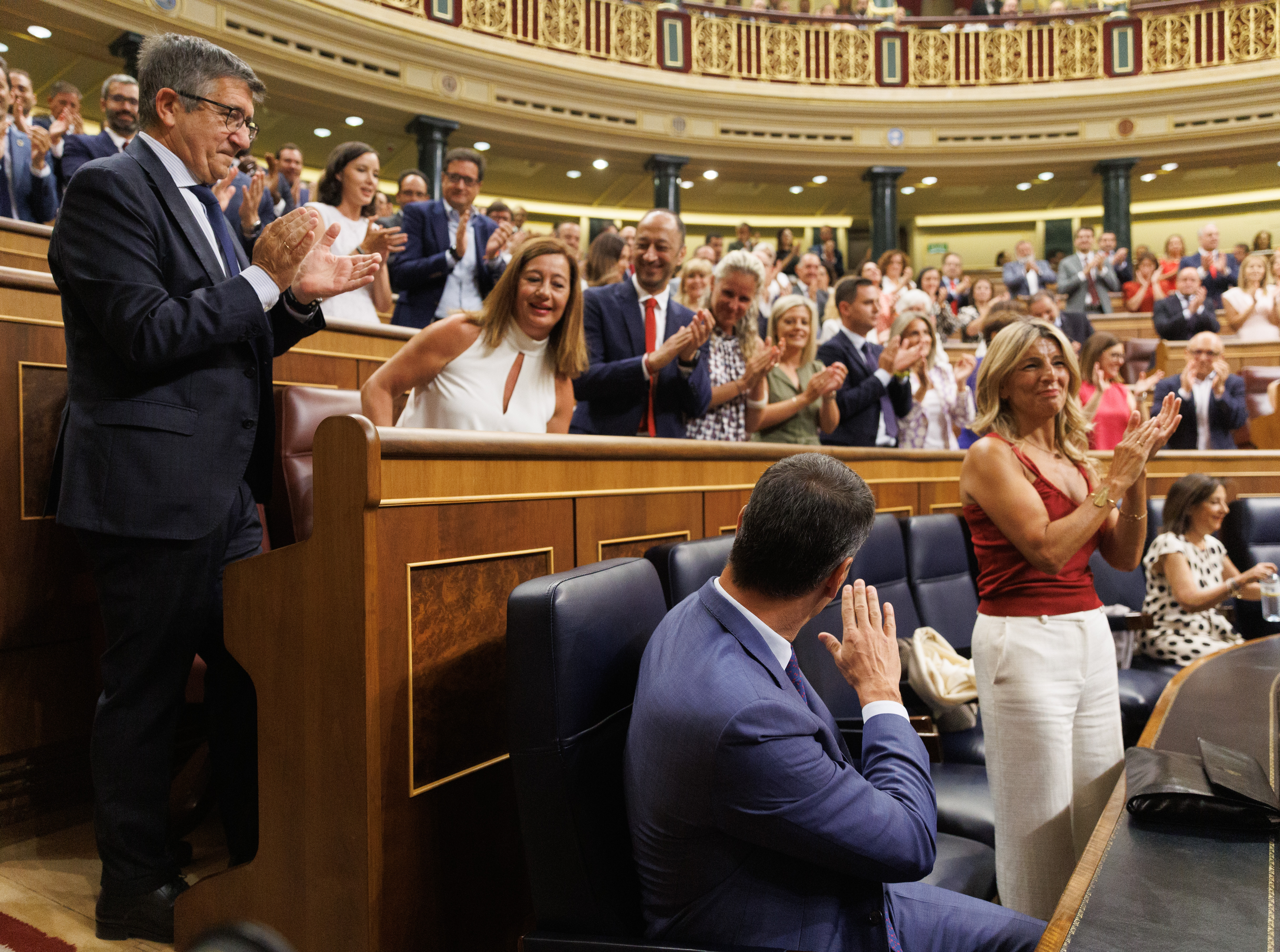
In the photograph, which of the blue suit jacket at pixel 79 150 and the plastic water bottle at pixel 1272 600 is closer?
the plastic water bottle at pixel 1272 600

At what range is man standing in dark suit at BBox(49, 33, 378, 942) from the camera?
1.34 m

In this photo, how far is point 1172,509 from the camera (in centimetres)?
286

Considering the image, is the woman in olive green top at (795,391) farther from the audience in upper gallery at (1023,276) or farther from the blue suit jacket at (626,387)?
the audience in upper gallery at (1023,276)

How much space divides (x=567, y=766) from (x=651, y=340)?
5.07 feet

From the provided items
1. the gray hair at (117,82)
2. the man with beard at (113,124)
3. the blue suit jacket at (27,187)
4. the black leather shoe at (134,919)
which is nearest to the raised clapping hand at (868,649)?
the black leather shoe at (134,919)

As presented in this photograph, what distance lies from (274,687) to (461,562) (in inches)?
11.3

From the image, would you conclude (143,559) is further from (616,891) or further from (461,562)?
(616,891)

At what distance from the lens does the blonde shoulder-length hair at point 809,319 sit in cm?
287

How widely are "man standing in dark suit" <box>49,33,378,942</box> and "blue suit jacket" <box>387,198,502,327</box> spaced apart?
5.99ft

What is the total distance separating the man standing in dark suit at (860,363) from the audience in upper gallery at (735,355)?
434 millimetres

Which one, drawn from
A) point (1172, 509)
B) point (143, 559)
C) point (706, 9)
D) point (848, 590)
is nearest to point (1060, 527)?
point (848, 590)

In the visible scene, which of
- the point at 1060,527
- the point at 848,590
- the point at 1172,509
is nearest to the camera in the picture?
the point at 848,590

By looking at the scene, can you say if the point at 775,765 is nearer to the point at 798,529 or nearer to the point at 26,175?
the point at 798,529

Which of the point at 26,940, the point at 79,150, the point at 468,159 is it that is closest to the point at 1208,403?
the point at 468,159
